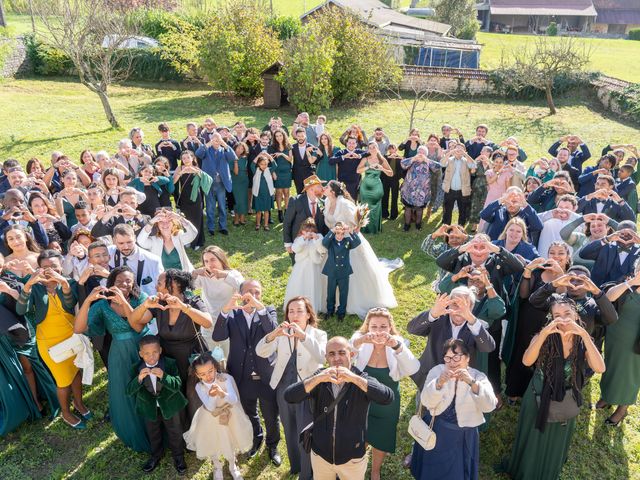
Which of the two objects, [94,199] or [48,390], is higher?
[94,199]

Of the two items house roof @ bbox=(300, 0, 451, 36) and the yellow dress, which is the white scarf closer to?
the yellow dress

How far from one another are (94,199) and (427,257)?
6.31m

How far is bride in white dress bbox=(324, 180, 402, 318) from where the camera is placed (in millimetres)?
8125

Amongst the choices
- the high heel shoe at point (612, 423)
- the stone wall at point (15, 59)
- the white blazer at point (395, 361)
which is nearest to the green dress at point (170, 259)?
the white blazer at point (395, 361)

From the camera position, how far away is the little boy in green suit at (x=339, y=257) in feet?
25.2

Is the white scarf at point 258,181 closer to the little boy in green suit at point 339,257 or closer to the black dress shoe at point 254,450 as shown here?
the little boy in green suit at point 339,257

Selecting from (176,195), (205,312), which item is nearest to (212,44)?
(176,195)

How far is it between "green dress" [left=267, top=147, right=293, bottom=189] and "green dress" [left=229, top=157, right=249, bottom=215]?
2.11 feet

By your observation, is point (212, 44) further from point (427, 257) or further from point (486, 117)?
point (427, 257)

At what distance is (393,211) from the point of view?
1224 cm

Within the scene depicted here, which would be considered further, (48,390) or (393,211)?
(393,211)

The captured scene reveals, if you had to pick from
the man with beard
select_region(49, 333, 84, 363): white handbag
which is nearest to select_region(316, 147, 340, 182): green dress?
the man with beard

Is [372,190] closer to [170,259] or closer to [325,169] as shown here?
[325,169]

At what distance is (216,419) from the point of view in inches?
→ 200
